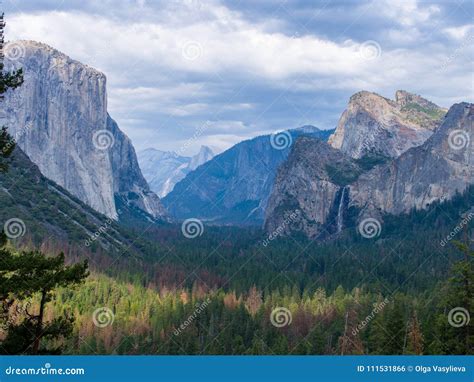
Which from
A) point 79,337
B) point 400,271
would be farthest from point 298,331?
point 400,271

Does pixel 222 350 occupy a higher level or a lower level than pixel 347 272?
lower

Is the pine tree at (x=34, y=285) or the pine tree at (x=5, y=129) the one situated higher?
the pine tree at (x=5, y=129)

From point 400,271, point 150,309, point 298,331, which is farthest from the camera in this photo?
point 400,271

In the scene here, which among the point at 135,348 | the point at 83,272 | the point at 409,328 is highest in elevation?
the point at 83,272

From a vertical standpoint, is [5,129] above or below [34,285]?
above

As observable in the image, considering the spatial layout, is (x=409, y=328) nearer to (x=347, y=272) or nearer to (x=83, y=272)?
(x=83, y=272)

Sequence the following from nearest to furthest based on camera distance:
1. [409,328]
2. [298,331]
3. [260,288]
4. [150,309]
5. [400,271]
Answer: [409,328] < [298,331] < [150,309] < [260,288] < [400,271]

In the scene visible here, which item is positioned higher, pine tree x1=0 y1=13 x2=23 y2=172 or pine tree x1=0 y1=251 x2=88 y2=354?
pine tree x1=0 y1=13 x2=23 y2=172

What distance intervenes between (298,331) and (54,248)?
88.2 metres

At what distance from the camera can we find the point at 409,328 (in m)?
59.7

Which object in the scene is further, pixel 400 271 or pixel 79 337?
pixel 400 271

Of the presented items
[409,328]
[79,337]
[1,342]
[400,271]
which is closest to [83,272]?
[1,342]
